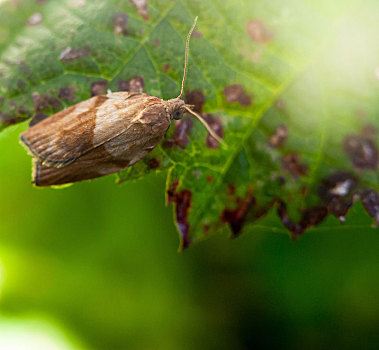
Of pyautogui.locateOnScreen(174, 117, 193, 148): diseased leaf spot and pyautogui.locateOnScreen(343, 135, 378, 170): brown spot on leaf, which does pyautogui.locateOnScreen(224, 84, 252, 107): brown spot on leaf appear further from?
pyautogui.locateOnScreen(343, 135, 378, 170): brown spot on leaf

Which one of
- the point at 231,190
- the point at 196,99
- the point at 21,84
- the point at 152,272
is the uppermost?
the point at 21,84

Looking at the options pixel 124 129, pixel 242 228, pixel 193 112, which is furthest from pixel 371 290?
pixel 124 129

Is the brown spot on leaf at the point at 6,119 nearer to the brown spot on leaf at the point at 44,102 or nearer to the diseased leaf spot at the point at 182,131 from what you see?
the brown spot on leaf at the point at 44,102

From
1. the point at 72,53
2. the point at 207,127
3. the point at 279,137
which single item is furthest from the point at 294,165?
the point at 72,53

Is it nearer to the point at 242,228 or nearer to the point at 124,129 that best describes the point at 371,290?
the point at 242,228

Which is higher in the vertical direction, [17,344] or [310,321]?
[17,344]

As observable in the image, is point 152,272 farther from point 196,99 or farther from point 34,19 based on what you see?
point 34,19
